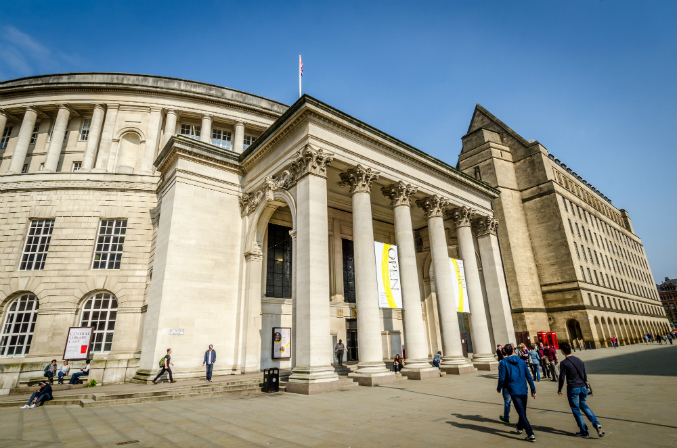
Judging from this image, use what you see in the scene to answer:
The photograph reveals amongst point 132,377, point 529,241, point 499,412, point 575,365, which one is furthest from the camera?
point 529,241

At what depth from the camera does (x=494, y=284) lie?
23.9 m

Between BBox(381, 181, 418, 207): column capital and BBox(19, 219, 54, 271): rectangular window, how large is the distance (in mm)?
21295

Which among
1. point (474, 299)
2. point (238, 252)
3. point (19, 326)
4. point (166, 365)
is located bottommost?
point (166, 365)

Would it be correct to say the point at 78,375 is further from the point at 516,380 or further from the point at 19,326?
the point at 516,380

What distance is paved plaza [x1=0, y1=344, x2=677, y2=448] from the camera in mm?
6133

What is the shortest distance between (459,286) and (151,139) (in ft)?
85.0

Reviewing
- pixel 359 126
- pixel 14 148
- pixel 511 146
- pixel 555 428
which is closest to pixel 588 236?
pixel 511 146

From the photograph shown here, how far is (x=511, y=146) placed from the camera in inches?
1838

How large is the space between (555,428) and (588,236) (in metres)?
51.2

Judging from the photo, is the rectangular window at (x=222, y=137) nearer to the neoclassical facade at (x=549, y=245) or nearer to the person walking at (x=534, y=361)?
the person walking at (x=534, y=361)

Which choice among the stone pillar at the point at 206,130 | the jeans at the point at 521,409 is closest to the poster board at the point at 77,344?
the stone pillar at the point at 206,130

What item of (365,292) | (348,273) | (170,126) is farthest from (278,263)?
(170,126)

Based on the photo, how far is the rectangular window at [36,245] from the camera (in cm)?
2127

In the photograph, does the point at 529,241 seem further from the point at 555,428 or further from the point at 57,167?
the point at 57,167
